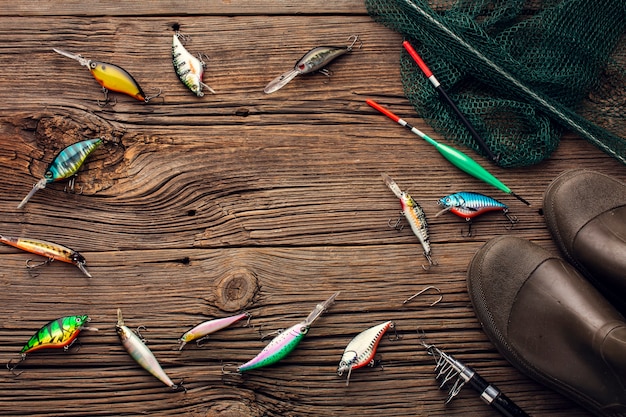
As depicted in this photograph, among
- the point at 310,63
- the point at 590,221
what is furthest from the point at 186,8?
the point at 590,221

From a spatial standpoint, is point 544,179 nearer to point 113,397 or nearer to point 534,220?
point 534,220

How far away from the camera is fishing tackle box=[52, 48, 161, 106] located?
2.42m

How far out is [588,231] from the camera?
2387 millimetres

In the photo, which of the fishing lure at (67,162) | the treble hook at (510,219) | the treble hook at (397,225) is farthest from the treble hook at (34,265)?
the treble hook at (510,219)

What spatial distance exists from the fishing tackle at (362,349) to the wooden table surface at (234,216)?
0.19ft

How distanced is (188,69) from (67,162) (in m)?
0.64

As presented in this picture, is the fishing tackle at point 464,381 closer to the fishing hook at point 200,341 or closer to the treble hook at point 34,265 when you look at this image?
the fishing hook at point 200,341

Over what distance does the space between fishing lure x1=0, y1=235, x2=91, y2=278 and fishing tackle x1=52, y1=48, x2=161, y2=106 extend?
693 millimetres

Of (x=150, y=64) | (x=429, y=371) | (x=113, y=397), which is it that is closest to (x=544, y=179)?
(x=429, y=371)

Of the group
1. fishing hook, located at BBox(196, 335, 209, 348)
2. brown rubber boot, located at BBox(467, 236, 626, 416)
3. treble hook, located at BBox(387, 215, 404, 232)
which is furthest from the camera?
treble hook, located at BBox(387, 215, 404, 232)

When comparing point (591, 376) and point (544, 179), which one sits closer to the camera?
point (591, 376)

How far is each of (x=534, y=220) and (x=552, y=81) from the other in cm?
60

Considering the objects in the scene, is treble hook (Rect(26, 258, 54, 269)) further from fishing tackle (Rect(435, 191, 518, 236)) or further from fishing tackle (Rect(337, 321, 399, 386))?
fishing tackle (Rect(435, 191, 518, 236))

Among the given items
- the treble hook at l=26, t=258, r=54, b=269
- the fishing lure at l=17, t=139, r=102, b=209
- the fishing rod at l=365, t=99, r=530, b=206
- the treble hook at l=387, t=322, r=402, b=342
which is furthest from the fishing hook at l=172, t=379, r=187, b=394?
the fishing rod at l=365, t=99, r=530, b=206
